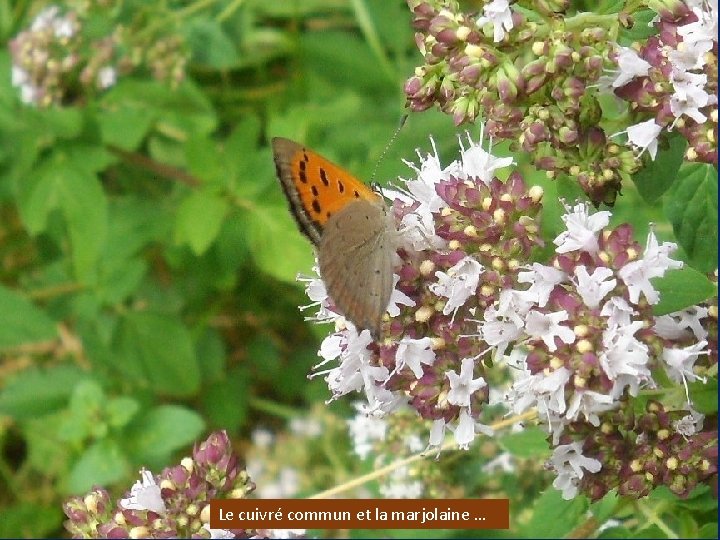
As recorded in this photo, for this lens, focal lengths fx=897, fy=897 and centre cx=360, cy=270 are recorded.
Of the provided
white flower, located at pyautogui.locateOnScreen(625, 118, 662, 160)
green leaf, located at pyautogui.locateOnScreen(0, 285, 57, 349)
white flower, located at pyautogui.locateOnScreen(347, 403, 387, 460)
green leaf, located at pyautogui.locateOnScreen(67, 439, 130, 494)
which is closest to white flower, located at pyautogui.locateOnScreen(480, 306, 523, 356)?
white flower, located at pyautogui.locateOnScreen(625, 118, 662, 160)

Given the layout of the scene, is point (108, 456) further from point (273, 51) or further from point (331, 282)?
point (273, 51)

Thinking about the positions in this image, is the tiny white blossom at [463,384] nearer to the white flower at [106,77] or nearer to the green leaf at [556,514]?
the green leaf at [556,514]

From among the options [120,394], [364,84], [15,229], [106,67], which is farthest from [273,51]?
[120,394]

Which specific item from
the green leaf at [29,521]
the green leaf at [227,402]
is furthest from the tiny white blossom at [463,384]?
the green leaf at [29,521]

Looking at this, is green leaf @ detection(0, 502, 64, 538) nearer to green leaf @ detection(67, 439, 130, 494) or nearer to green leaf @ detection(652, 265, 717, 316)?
green leaf @ detection(67, 439, 130, 494)

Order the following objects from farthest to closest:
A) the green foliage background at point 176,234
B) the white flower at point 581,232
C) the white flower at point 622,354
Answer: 1. the green foliage background at point 176,234
2. the white flower at point 581,232
3. the white flower at point 622,354

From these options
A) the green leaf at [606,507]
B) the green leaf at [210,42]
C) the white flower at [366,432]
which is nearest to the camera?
the green leaf at [606,507]
